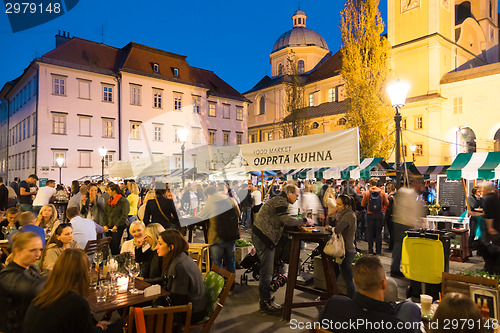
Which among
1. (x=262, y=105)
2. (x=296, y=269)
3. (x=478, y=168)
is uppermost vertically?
(x=262, y=105)

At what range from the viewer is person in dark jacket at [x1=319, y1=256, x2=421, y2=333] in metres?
2.65

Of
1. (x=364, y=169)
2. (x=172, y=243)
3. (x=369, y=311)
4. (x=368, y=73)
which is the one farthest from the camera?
(x=368, y=73)

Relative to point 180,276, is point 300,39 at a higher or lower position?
higher

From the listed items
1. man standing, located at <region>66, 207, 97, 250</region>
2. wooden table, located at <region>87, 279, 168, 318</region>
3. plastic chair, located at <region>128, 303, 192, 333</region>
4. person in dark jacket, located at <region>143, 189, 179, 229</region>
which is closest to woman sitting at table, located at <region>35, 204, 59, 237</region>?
man standing, located at <region>66, 207, 97, 250</region>

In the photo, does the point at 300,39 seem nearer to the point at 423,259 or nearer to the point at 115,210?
the point at 115,210

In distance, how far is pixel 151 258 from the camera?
5.07 metres

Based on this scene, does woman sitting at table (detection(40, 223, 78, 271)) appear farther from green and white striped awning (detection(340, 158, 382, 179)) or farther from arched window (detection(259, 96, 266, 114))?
arched window (detection(259, 96, 266, 114))

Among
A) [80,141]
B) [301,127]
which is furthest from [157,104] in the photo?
[301,127]

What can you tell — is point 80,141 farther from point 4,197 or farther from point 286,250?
point 286,250

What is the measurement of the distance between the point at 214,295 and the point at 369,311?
220 centimetres

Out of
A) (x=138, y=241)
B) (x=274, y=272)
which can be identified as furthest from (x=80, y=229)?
(x=274, y=272)

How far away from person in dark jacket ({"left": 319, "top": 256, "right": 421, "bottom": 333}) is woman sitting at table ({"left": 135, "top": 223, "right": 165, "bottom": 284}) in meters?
2.78

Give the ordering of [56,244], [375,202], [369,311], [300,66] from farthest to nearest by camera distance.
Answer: [300,66]
[375,202]
[56,244]
[369,311]

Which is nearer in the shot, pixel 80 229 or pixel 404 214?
pixel 80 229
